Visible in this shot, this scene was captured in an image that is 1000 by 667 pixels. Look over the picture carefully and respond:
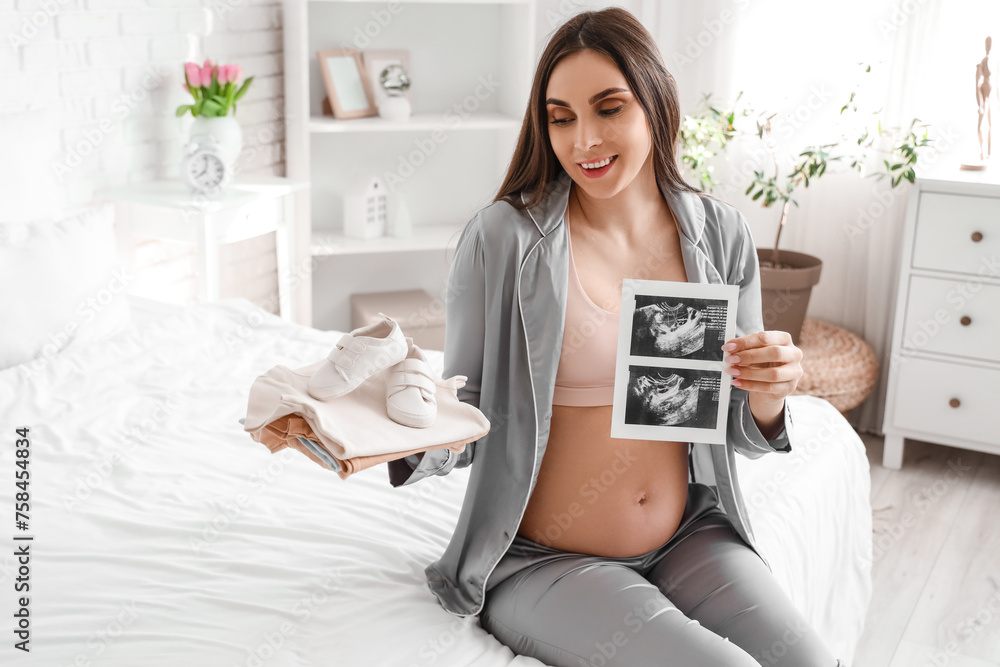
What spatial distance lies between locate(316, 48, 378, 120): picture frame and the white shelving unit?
0.16ft

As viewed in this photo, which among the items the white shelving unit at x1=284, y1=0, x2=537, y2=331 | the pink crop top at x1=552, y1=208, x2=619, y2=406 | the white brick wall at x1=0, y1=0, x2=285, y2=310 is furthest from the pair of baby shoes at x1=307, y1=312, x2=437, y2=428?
the white shelving unit at x1=284, y1=0, x2=537, y2=331

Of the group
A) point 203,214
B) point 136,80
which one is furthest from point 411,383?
point 136,80

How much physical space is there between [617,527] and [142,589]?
0.66 metres

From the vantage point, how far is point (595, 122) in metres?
1.28

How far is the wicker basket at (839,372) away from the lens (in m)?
2.92

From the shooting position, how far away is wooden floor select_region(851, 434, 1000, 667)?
210 cm

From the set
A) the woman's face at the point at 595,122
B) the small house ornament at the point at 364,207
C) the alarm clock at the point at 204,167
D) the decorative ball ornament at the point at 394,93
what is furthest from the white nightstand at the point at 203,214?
the woman's face at the point at 595,122

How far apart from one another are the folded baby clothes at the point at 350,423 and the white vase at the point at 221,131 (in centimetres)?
181

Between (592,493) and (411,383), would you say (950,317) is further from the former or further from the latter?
(411,383)

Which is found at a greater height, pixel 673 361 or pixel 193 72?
pixel 193 72

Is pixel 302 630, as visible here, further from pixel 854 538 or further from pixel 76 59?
pixel 76 59

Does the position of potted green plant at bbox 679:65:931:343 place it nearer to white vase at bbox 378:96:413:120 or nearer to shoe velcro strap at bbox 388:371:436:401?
white vase at bbox 378:96:413:120

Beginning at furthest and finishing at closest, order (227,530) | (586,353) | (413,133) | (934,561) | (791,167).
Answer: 1. (413,133)
2. (791,167)
3. (934,561)
4. (227,530)
5. (586,353)

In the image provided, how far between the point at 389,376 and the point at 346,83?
2433 mm
